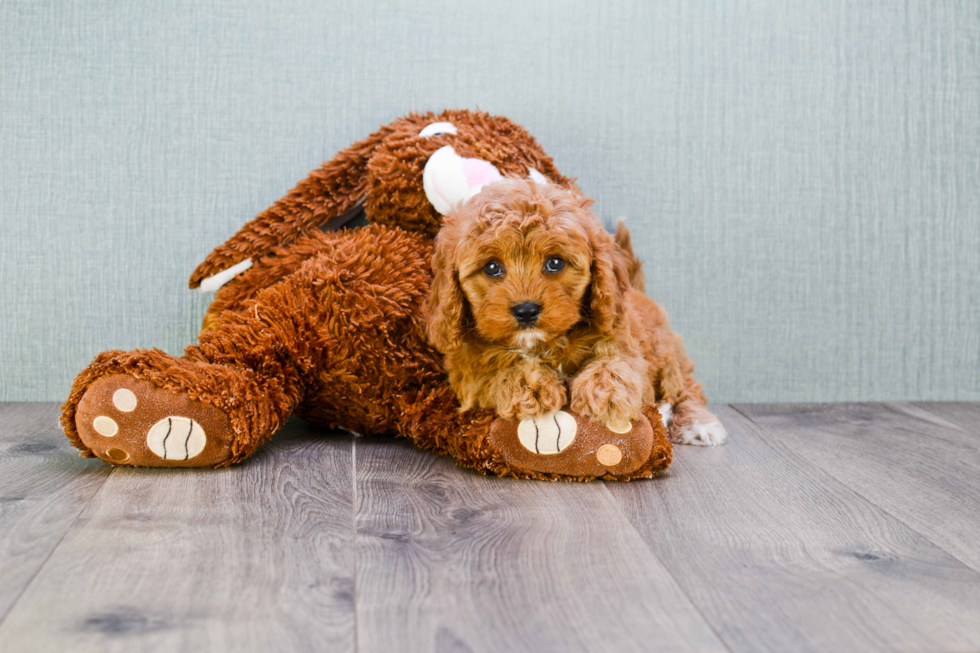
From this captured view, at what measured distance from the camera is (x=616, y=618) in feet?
3.14

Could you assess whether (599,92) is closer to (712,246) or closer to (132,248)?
(712,246)

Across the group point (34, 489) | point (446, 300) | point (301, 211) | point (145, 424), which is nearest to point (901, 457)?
point (446, 300)

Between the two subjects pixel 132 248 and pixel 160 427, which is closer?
pixel 160 427

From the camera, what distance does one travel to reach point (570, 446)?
1445 mm

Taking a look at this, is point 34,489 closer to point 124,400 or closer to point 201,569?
point 124,400

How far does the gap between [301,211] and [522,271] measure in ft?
2.30

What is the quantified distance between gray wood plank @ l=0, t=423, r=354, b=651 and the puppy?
1.11ft

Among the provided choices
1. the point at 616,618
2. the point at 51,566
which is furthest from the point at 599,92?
the point at 51,566

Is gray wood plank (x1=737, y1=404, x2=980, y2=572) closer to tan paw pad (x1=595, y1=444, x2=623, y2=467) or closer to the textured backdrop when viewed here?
the textured backdrop

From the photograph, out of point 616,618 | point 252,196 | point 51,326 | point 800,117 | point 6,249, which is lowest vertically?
point 616,618

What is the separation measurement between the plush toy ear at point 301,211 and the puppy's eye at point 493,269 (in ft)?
2.00

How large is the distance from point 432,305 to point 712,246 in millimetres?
1001

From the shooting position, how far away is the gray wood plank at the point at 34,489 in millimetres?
1086

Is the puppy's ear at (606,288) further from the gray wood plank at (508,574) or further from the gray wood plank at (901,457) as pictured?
the gray wood plank at (901,457)
